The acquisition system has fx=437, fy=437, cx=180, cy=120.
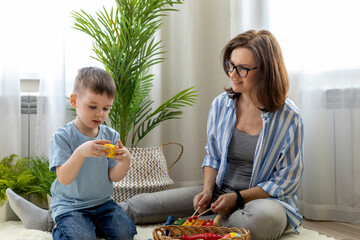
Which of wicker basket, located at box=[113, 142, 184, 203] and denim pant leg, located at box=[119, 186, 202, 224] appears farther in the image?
wicker basket, located at box=[113, 142, 184, 203]

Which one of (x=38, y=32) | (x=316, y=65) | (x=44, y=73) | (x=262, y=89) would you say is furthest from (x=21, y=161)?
(x=316, y=65)

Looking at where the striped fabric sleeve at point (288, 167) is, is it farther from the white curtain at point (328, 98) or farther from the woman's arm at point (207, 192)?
the white curtain at point (328, 98)

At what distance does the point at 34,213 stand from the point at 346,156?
148cm

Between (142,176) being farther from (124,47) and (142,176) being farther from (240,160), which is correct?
(124,47)

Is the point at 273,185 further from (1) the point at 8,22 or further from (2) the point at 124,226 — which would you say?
(1) the point at 8,22

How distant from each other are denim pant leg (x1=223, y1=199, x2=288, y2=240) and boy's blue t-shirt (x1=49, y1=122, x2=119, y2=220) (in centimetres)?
52

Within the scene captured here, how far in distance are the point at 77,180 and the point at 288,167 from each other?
0.83m

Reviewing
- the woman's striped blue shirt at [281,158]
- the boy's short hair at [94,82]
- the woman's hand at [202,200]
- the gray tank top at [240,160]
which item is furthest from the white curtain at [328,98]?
the boy's short hair at [94,82]

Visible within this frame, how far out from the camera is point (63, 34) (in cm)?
244

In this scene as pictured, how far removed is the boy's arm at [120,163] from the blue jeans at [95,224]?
0.42 ft

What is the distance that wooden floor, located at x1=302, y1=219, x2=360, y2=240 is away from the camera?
1.83 m

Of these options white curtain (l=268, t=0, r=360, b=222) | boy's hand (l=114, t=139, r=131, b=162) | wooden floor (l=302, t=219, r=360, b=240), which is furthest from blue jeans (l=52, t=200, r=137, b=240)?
white curtain (l=268, t=0, r=360, b=222)

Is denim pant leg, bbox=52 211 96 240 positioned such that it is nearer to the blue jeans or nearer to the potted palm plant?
the blue jeans

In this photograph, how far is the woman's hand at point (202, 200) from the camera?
179 cm
